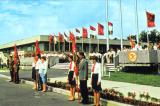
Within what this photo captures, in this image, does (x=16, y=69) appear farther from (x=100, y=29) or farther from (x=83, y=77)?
(x=100, y=29)

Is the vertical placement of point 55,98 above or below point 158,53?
below

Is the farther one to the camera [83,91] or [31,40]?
[31,40]

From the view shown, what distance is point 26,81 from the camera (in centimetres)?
2694

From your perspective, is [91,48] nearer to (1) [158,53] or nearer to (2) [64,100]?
(1) [158,53]

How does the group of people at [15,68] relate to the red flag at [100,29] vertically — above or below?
below

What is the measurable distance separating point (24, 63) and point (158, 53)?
1159 inches

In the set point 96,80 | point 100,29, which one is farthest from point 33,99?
point 100,29

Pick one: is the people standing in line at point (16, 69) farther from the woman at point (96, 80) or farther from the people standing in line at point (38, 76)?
the woman at point (96, 80)

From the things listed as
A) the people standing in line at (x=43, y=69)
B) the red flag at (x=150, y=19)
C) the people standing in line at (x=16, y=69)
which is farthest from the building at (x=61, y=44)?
the people standing in line at (x=43, y=69)

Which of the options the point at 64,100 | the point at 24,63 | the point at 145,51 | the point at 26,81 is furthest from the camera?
the point at 24,63

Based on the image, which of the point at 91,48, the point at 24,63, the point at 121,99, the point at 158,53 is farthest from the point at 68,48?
the point at 121,99

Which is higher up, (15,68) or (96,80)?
(15,68)

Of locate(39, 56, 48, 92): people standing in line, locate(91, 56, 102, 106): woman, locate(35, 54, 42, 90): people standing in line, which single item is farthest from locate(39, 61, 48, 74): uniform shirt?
locate(91, 56, 102, 106): woman

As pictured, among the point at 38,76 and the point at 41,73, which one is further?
the point at 38,76
